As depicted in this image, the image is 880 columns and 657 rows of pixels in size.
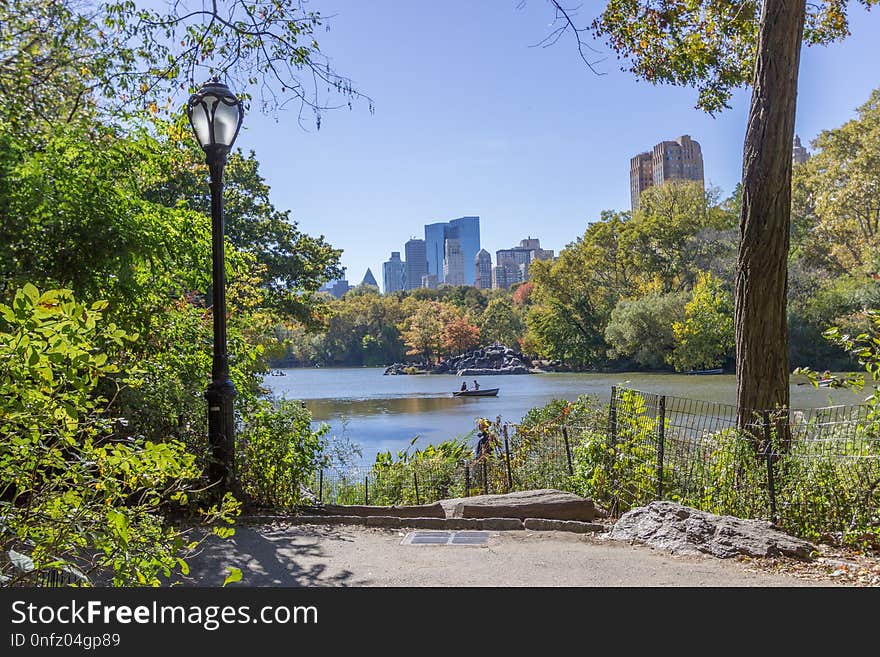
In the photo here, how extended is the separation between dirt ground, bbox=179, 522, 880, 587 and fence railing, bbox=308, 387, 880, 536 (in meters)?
0.43

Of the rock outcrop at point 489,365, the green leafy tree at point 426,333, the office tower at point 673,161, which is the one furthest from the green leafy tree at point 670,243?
the office tower at point 673,161

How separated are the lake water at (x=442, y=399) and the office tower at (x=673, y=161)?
4043 inches

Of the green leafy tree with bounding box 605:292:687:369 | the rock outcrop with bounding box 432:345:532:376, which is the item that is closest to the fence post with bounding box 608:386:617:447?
the green leafy tree with bounding box 605:292:687:369

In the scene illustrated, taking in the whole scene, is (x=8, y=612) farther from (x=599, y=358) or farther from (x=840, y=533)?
(x=599, y=358)

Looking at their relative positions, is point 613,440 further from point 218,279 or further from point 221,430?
point 218,279

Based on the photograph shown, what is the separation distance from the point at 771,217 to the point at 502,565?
4.27 meters

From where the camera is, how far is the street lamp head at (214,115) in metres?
5.84

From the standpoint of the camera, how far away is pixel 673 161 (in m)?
145

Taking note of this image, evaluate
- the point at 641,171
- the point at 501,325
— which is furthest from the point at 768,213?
the point at 641,171

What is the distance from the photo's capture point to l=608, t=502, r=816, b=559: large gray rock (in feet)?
Answer: 14.4

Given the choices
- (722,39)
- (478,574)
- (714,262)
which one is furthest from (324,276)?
(714,262)

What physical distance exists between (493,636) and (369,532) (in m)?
3.36

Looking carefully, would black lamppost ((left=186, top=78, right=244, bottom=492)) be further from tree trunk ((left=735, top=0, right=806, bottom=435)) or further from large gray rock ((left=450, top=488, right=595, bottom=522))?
tree trunk ((left=735, top=0, right=806, bottom=435))

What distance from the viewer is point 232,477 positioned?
230 inches
